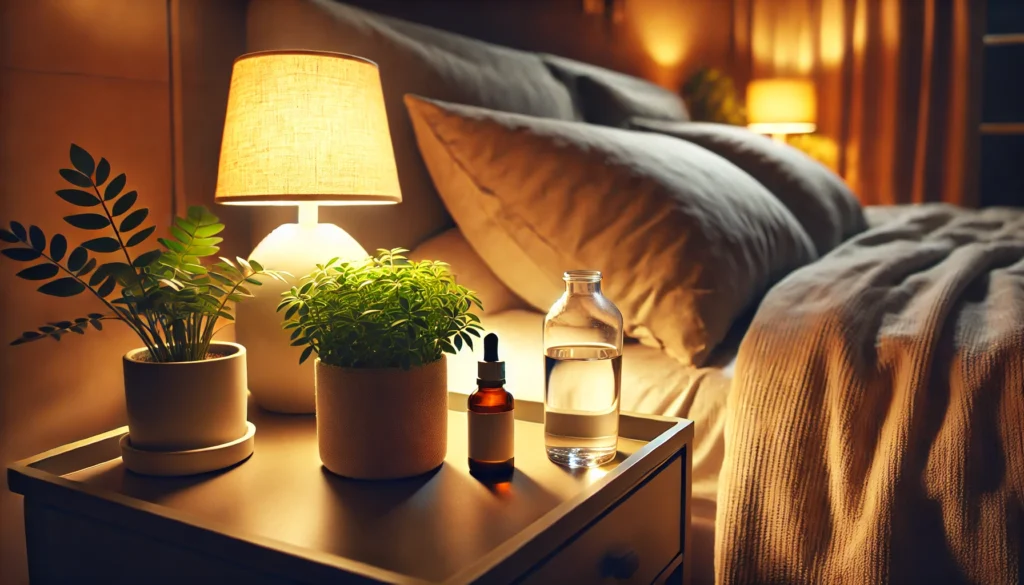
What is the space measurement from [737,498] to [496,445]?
0.35 metres

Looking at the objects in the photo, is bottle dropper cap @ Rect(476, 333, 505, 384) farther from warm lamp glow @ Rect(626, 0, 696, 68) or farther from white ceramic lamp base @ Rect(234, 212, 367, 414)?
warm lamp glow @ Rect(626, 0, 696, 68)

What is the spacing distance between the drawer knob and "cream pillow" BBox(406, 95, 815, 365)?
0.40 m

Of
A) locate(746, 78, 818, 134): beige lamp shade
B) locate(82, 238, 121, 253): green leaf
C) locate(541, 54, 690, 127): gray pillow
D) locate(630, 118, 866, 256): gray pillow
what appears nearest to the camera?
locate(82, 238, 121, 253): green leaf

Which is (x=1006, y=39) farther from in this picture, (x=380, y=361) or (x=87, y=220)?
(x=87, y=220)

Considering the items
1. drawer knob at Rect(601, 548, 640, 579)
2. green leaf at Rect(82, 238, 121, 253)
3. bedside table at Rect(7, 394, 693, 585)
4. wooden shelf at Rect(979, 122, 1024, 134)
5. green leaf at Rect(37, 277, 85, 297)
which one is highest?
wooden shelf at Rect(979, 122, 1024, 134)

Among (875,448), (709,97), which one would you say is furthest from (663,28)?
(875,448)

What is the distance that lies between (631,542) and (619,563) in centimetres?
4

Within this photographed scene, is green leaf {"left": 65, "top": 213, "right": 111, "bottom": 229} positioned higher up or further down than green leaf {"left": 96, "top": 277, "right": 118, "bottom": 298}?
higher up

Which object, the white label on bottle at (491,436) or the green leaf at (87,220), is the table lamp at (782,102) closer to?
the white label on bottle at (491,436)

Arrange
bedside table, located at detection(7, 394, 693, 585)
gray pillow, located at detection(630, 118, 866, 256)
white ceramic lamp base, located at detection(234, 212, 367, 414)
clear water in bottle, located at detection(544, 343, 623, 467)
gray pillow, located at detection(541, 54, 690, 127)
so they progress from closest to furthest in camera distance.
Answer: bedside table, located at detection(7, 394, 693, 585) → clear water in bottle, located at detection(544, 343, 623, 467) → white ceramic lamp base, located at detection(234, 212, 367, 414) → gray pillow, located at detection(630, 118, 866, 256) → gray pillow, located at detection(541, 54, 690, 127)

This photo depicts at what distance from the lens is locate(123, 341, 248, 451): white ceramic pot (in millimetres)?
744

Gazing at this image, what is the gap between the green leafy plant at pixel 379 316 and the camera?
0.72 m

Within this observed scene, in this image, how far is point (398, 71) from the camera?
4.46ft

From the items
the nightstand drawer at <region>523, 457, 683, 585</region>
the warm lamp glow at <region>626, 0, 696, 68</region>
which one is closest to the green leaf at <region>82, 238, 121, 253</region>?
the nightstand drawer at <region>523, 457, 683, 585</region>
